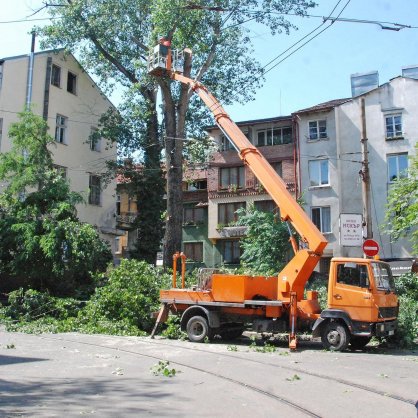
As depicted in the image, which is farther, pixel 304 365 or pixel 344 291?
pixel 344 291

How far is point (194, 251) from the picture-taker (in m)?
42.8

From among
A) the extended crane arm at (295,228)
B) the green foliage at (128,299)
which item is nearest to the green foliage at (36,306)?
the green foliage at (128,299)

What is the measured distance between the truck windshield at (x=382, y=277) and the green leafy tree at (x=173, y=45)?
12.0 meters

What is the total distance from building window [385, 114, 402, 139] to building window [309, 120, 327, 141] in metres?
4.30

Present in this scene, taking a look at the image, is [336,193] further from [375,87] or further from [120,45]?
[120,45]

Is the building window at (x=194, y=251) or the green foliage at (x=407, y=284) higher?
the building window at (x=194, y=251)

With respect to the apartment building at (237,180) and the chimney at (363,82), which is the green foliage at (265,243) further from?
the chimney at (363,82)

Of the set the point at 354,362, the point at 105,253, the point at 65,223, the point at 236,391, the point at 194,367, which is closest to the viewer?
the point at 236,391

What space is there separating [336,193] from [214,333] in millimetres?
23346

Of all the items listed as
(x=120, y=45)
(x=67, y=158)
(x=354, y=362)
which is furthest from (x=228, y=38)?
(x=354, y=362)

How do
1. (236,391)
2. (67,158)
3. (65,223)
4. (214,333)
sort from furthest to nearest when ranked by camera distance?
(67,158) → (65,223) → (214,333) → (236,391)

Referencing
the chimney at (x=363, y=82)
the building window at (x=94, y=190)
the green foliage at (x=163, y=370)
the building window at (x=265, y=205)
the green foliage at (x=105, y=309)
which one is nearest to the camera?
the green foliage at (x=163, y=370)

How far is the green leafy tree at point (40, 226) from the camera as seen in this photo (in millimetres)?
21547

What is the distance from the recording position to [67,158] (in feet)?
103
